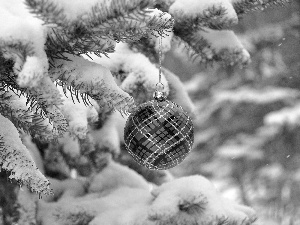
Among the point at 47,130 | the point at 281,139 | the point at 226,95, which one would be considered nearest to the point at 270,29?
the point at 226,95

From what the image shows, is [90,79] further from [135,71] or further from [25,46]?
[135,71]

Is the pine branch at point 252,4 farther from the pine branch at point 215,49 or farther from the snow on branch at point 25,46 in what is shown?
the snow on branch at point 25,46

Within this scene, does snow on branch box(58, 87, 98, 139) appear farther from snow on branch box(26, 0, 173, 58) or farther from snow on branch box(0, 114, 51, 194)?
snow on branch box(26, 0, 173, 58)

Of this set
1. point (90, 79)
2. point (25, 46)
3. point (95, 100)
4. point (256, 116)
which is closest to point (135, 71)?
point (95, 100)

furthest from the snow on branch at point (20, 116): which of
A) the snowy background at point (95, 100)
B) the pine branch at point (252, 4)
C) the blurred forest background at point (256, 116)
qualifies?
the blurred forest background at point (256, 116)

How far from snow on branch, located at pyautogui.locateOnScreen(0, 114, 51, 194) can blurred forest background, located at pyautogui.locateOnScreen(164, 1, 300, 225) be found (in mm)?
4528

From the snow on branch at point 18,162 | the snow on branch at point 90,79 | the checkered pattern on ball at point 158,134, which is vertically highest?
the snow on branch at point 90,79

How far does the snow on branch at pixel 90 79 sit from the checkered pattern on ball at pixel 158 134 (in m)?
0.30

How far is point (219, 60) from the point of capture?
4.94 feet

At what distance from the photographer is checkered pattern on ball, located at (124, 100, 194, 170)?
4.07 ft

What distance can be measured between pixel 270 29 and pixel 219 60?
436 centimetres

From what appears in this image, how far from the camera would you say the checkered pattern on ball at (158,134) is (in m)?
1.24

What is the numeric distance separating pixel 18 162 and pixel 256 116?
5.00 metres

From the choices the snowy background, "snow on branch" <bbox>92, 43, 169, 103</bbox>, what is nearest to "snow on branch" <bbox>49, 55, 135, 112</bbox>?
the snowy background
